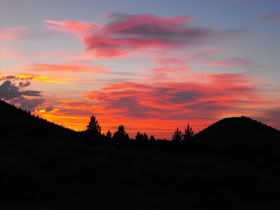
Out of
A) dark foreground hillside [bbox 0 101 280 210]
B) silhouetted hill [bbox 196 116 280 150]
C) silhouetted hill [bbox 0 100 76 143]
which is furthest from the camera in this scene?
silhouetted hill [bbox 196 116 280 150]

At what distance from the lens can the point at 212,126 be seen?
121m

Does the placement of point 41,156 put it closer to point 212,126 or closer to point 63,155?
point 63,155

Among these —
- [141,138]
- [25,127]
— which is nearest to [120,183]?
[141,138]

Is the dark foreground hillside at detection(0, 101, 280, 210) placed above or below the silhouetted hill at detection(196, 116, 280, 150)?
below

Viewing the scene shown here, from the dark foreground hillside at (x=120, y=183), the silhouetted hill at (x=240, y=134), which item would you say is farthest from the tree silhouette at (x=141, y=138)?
the dark foreground hillside at (x=120, y=183)

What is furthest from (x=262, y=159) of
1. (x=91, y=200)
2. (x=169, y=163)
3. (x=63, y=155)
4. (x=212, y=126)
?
(x=212, y=126)

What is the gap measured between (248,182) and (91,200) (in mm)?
15934

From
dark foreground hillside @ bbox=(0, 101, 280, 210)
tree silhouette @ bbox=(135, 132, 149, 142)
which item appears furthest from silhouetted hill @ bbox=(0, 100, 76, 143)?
dark foreground hillside @ bbox=(0, 101, 280, 210)

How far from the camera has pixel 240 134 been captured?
10750cm

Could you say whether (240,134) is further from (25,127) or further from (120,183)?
(120,183)

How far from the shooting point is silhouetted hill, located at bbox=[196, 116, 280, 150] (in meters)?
96.8

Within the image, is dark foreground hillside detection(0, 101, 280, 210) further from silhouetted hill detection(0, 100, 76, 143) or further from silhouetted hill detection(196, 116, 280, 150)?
silhouetted hill detection(196, 116, 280, 150)

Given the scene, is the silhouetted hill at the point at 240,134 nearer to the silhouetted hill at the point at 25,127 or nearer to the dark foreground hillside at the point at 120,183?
Result: the silhouetted hill at the point at 25,127

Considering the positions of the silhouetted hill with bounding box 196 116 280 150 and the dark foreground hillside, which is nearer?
the dark foreground hillside
